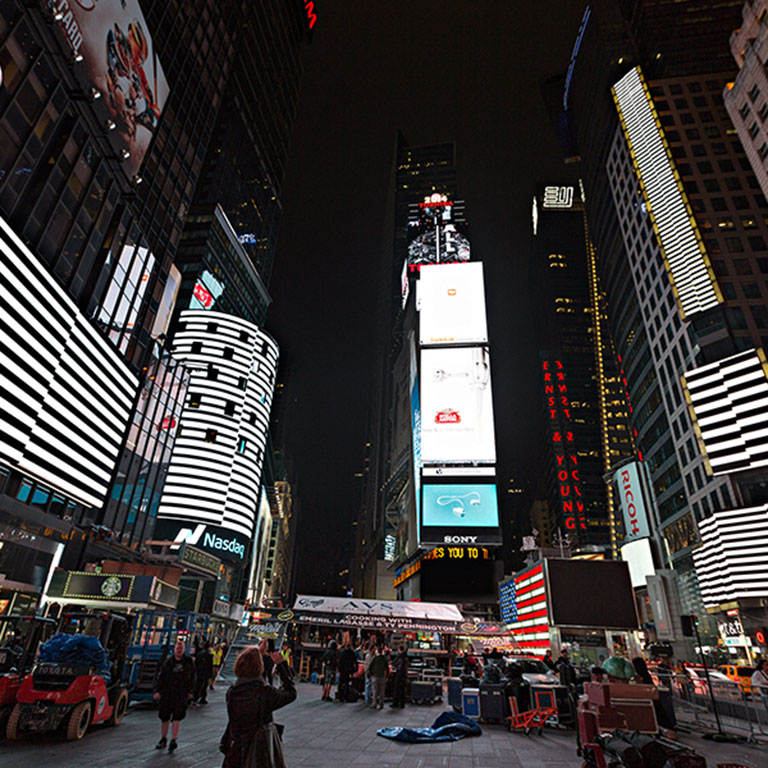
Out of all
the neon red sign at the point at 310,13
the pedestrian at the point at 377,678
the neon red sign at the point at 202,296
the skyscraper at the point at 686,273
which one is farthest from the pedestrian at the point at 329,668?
the neon red sign at the point at 310,13

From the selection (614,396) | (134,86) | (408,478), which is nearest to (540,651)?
(408,478)

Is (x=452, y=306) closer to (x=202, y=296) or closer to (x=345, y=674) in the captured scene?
(x=202, y=296)

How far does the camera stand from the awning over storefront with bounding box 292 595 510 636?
3006 cm

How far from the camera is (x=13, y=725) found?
29.9ft

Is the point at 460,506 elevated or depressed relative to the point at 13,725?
elevated

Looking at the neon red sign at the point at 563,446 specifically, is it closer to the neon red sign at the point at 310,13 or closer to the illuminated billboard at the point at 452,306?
the illuminated billboard at the point at 452,306

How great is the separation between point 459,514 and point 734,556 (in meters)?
26.3

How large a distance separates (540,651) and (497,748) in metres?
44.7

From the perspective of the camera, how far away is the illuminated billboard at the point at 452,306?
64125mm

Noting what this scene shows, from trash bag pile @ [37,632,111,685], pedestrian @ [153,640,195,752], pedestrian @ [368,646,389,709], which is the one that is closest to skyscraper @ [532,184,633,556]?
pedestrian @ [368,646,389,709]

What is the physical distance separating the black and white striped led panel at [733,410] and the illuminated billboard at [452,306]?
2512 centimetres

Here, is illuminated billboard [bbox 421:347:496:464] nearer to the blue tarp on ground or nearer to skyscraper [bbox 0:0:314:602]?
skyscraper [bbox 0:0:314:602]

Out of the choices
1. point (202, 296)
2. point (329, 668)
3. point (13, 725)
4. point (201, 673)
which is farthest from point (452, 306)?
point (13, 725)

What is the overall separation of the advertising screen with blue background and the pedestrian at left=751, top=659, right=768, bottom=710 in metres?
41.0
